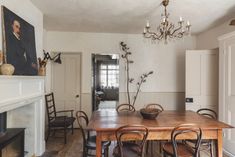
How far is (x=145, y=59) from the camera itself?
5.25 meters

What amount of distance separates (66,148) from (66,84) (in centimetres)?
185

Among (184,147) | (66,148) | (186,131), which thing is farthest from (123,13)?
(66,148)

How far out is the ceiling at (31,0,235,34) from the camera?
311 cm

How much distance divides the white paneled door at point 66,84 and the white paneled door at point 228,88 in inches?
134

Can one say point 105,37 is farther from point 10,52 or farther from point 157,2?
point 10,52

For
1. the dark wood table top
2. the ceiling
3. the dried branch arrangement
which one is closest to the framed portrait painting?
the ceiling

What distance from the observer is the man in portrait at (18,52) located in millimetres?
2430

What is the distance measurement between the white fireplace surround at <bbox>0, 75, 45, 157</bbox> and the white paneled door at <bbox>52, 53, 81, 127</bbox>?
164cm

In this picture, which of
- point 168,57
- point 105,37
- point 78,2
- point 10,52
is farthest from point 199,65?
point 10,52

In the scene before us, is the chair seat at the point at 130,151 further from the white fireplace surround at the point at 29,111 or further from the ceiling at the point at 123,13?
the ceiling at the point at 123,13

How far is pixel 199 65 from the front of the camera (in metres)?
4.44

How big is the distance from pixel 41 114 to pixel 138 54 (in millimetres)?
2968

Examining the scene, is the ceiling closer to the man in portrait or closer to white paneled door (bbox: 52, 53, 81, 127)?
the man in portrait

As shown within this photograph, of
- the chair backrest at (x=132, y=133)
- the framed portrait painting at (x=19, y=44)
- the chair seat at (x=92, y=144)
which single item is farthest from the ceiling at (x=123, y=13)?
the chair seat at (x=92, y=144)
